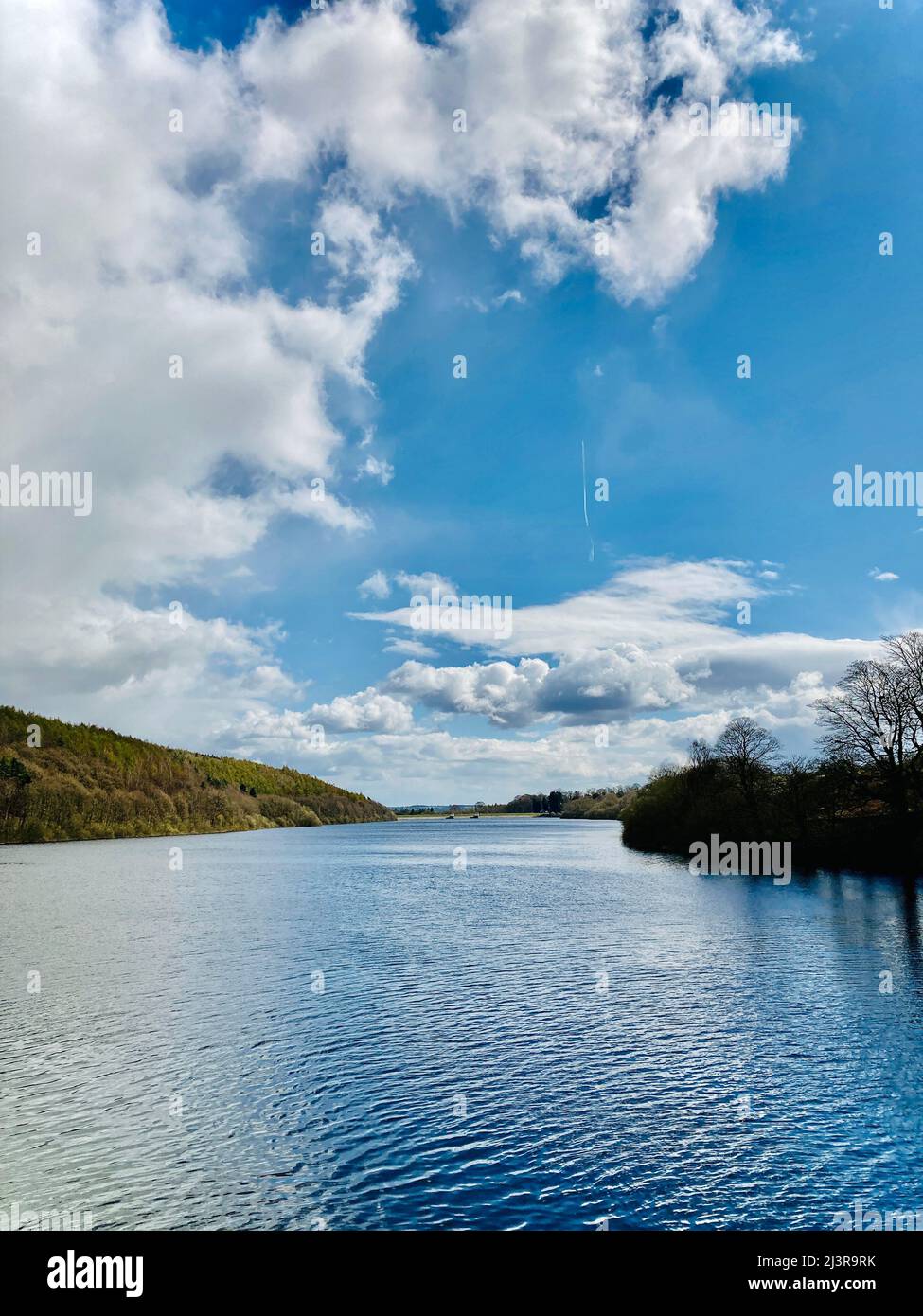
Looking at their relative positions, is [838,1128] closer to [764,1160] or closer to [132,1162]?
[764,1160]

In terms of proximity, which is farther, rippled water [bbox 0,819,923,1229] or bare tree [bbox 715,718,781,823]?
bare tree [bbox 715,718,781,823]

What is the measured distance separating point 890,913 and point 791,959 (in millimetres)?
15650

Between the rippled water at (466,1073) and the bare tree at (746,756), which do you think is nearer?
the rippled water at (466,1073)

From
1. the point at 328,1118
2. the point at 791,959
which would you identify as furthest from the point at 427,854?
the point at 328,1118

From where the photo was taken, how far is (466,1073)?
2134cm

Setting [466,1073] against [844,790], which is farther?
[844,790]

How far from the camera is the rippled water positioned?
49.2 ft

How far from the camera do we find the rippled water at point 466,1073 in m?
15.0

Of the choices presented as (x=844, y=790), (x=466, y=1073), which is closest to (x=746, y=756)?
(x=844, y=790)

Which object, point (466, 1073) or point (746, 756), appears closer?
point (466, 1073)

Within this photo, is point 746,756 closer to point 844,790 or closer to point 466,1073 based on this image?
point 844,790

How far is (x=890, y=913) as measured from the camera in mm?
47594
